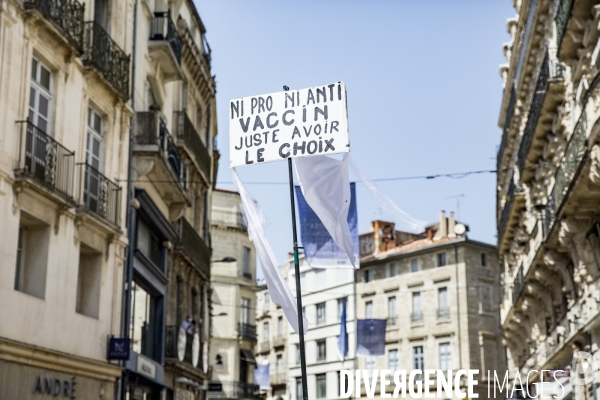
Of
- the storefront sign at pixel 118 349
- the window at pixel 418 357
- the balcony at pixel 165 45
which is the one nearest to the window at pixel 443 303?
the window at pixel 418 357

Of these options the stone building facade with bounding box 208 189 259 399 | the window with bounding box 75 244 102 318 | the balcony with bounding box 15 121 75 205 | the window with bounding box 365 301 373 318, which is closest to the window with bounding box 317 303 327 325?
the window with bounding box 365 301 373 318

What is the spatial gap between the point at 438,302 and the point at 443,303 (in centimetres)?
38

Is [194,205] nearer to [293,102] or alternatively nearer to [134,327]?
[134,327]

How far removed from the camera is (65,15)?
53.1ft

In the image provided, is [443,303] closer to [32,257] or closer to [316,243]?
[316,243]

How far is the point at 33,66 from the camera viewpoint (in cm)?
1532

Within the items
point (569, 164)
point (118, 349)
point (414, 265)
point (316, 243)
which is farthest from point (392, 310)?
point (118, 349)

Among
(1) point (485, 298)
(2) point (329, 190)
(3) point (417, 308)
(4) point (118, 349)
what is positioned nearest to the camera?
(2) point (329, 190)

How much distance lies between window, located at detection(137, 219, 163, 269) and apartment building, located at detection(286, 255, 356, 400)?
37.8 metres

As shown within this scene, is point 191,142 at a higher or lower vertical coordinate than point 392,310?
lower

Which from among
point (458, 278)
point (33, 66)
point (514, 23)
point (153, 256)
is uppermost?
point (514, 23)

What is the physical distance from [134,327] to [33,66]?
746cm

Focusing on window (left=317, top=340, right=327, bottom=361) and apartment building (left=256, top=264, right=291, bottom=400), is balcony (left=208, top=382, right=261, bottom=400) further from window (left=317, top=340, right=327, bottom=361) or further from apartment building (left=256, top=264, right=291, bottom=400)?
apartment building (left=256, top=264, right=291, bottom=400)

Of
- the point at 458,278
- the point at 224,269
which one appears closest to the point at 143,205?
the point at 224,269
